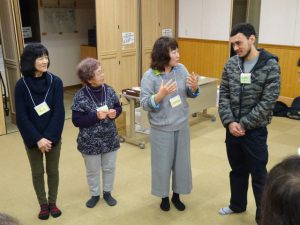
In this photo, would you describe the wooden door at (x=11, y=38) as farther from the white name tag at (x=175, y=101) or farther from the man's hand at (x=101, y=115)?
the white name tag at (x=175, y=101)

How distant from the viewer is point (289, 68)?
223 inches

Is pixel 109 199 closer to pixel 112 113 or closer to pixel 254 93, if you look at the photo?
pixel 112 113

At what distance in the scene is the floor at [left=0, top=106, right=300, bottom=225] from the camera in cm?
270

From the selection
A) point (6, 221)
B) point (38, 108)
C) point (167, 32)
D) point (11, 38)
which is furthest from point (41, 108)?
point (167, 32)

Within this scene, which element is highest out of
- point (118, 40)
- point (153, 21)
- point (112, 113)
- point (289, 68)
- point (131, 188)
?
point (153, 21)

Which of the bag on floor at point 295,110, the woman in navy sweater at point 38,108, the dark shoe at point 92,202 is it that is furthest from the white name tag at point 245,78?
the bag on floor at point 295,110

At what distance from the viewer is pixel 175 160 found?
8.84ft

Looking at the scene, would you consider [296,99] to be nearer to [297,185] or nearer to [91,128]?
[91,128]

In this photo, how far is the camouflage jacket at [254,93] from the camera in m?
2.27

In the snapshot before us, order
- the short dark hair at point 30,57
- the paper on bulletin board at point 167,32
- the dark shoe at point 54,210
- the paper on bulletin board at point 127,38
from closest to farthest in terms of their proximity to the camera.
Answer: the short dark hair at point 30,57, the dark shoe at point 54,210, the paper on bulletin board at point 127,38, the paper on bulletin board at point 167,32

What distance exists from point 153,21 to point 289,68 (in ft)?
8.31

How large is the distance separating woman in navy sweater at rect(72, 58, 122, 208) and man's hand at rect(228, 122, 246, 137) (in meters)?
0.88

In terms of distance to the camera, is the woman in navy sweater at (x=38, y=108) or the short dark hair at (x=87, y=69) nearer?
the woman in navy sweater at (x=38, y=108)

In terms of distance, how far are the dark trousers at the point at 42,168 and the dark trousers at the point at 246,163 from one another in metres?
1.31
